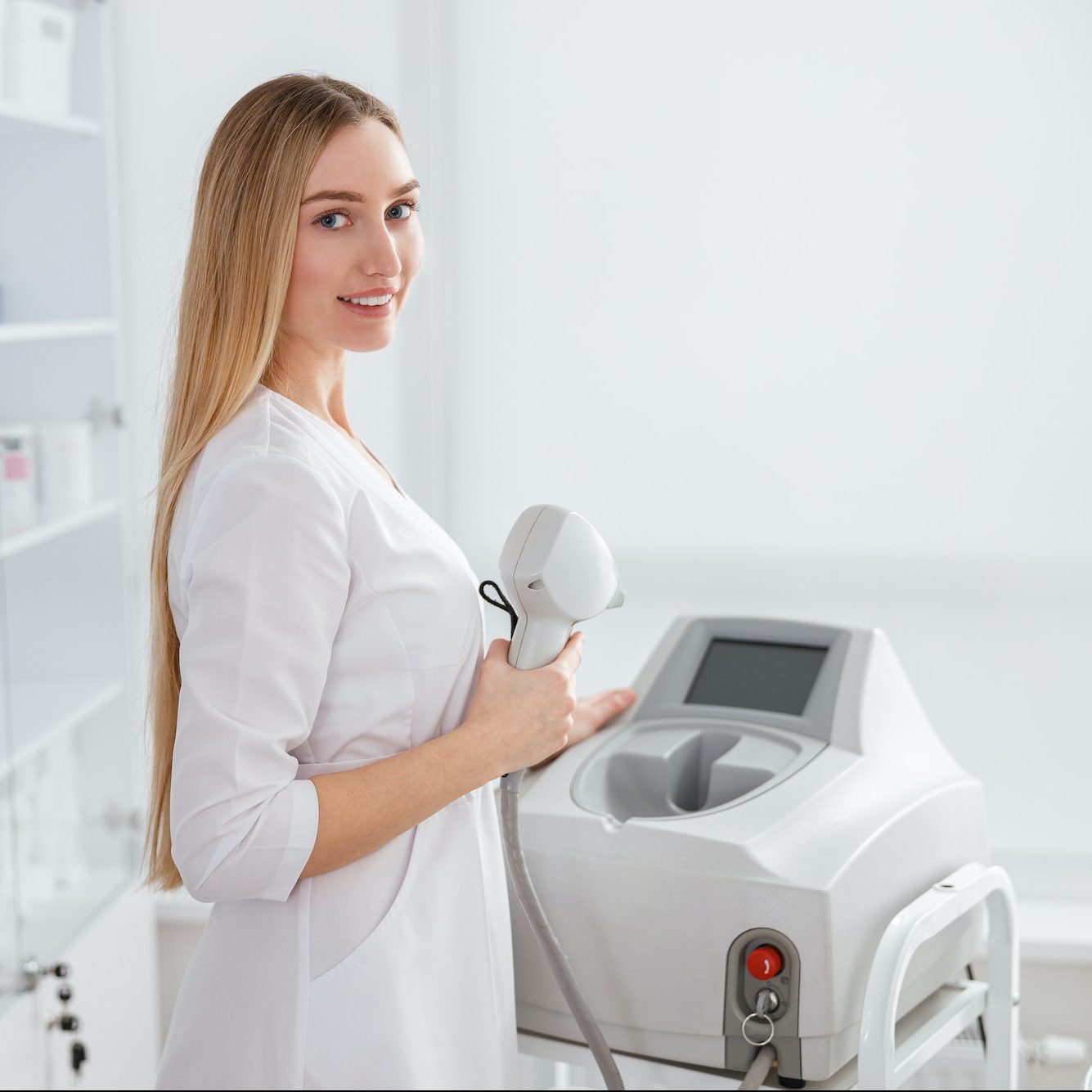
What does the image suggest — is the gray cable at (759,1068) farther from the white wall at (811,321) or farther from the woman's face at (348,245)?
the white wall at (811,321)

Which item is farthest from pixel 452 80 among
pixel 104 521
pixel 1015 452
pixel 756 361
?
pixel 1015 452

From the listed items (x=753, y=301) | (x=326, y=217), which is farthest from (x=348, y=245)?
(x=753, y=301)

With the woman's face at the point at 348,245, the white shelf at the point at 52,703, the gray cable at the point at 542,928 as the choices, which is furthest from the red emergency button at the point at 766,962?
the white shelf at the point at 52,703

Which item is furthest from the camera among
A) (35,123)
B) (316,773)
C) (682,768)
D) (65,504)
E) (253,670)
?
(65,504)

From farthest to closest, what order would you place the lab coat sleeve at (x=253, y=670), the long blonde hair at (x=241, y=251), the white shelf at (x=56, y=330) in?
the white shelf at (x=56, y=330) < the long blonde hair at (x=241, y=251) < the lab coat sleeve at (x=253, y=670)

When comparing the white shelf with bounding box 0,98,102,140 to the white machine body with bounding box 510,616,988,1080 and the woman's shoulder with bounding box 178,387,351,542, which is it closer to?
the woman's shoulder with bounding box 178,387,351,542

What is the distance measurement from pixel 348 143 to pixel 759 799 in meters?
0.73

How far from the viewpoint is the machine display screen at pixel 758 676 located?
1.41 metres

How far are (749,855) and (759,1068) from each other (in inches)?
7.3

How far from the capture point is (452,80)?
2209 mm

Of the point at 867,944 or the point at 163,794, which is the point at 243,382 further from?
the point at 867,944

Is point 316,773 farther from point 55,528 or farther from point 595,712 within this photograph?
point 55,528

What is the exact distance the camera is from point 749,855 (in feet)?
3.67

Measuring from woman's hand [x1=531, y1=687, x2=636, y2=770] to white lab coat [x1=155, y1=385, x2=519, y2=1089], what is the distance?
244 mm
